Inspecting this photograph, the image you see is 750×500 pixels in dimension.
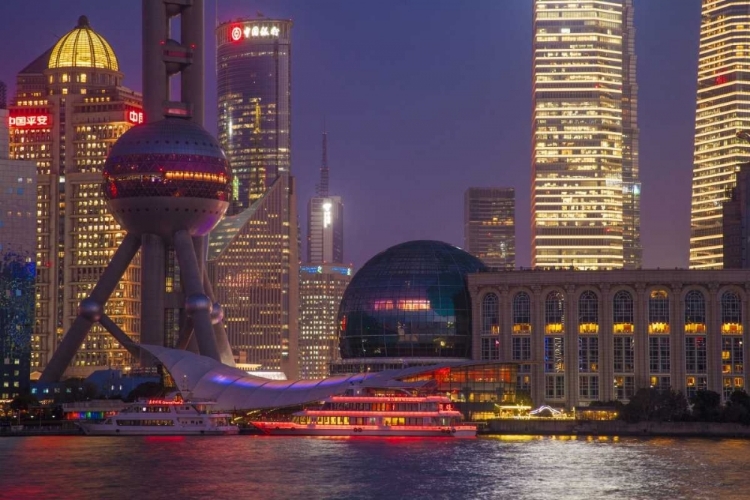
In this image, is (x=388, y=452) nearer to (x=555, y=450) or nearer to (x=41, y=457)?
(x=555, y=450)

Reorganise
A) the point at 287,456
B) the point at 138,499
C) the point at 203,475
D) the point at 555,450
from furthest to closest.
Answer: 1. the point at 555,450
2. the point at 287,456
3. the point at 203,475
4. the point at 138,499

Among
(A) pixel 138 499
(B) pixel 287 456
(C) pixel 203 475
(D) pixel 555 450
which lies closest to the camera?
(A) pixel 138 499

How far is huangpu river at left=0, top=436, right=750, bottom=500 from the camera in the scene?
134625 millimetres

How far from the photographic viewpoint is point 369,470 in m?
153

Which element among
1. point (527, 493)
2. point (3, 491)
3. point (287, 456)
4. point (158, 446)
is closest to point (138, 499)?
point (3, 491)

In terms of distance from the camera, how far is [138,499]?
5049 inches

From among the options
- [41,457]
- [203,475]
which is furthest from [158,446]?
[203,475]

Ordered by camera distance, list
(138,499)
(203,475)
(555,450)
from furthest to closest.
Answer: (555,450)
(203,475)
(138,499)

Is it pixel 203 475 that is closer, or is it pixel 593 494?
pixel 593 494

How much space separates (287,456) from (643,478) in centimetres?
4014

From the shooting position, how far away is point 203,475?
147125 mm

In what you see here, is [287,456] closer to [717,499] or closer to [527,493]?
[527,493]

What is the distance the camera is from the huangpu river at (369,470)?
13462cm

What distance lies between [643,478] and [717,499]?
16212 millimetres
